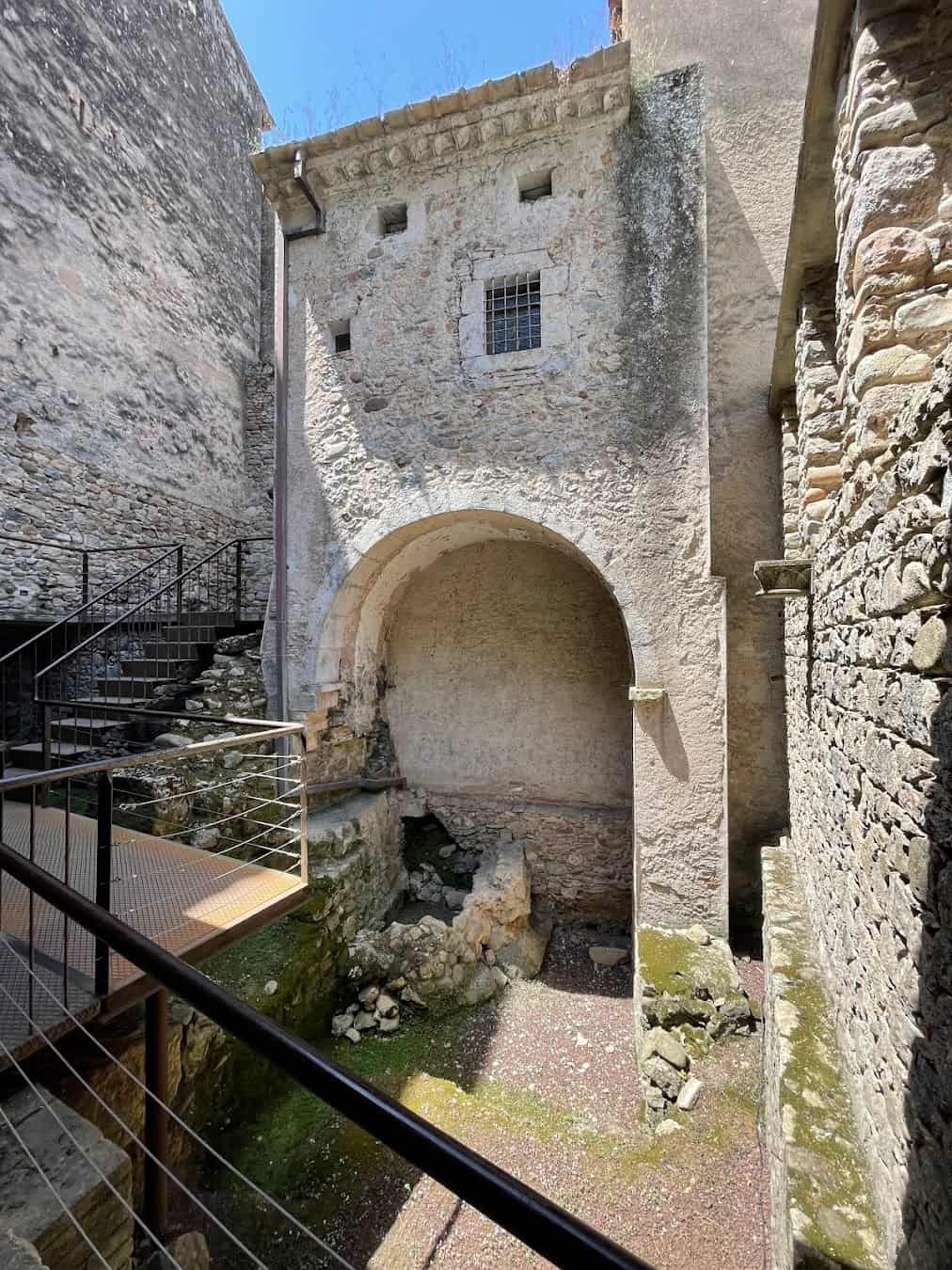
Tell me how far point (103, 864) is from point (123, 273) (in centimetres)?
990

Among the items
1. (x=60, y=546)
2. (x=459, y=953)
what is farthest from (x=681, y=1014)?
(x=60, y=546)

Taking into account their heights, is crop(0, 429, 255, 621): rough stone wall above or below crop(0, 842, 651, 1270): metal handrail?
above

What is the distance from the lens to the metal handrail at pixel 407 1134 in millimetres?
694

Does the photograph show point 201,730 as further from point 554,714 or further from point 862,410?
point 862,410

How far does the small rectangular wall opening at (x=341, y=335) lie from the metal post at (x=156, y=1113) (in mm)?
5989

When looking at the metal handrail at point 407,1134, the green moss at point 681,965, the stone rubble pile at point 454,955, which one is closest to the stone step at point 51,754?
the stone rubble pile at point 454,955

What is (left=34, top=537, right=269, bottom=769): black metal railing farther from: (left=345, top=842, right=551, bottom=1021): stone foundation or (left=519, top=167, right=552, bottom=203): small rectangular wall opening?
(left=519, top=167, right=552, bottom=203): small rectangular wall opening

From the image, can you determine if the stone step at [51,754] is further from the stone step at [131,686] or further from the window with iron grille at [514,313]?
the window with iron grille at [514,313]

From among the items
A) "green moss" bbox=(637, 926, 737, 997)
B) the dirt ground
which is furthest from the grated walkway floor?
"green moss" bbox=(637, 926, 737, 997)

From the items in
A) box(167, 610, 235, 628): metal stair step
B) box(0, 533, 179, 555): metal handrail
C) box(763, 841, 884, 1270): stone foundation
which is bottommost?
box(763, 841, 884, 1270): stone foundation

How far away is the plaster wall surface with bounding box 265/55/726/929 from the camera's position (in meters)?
4.98

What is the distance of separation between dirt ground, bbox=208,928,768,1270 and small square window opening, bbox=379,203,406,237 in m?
7.78

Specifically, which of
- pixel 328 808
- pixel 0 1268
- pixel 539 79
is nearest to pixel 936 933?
pixel 0 1268

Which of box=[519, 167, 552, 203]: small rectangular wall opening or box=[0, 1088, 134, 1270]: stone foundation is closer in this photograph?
box=[0, 1088, 134, 1270]: stone foundation
